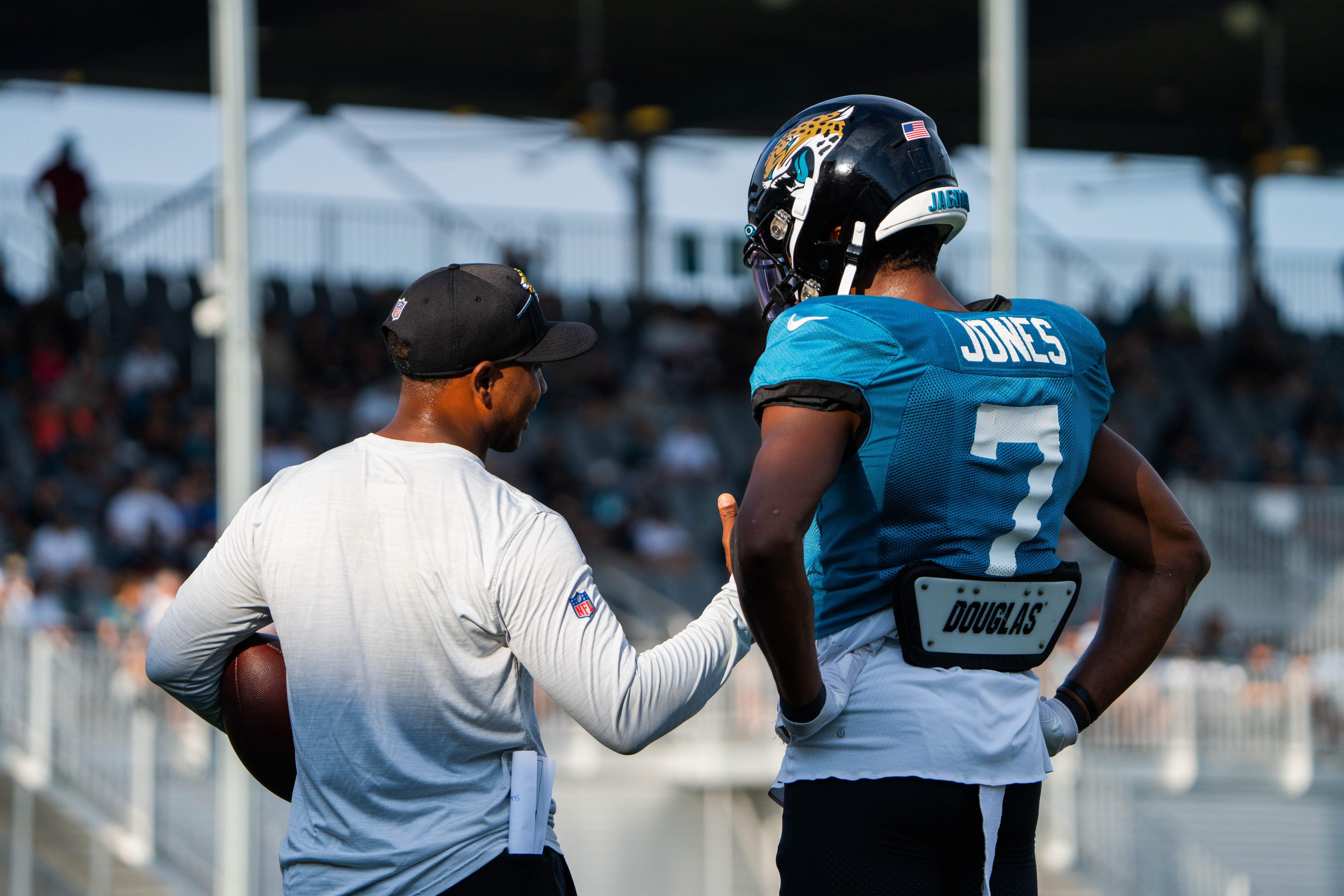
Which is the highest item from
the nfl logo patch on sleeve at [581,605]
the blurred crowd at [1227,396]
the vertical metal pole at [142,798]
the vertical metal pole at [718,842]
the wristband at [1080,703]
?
the nfl logo patch on sleeve at [581,605]

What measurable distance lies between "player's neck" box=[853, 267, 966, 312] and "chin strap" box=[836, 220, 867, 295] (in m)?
0.03

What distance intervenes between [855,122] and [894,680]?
2.87ft

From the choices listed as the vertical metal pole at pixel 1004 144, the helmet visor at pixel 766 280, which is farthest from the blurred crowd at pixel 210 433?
the helmet visor at pixel 766 280

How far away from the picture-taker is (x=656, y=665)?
→ 2.59 metres

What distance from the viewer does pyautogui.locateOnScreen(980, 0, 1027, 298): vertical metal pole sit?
31.7ft

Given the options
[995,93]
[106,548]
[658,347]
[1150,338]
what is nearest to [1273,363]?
[1150,338]

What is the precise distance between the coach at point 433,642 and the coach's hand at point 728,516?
1 centimetres

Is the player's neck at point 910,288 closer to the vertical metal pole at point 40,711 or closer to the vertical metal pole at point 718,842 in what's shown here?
the vertical metal pole at point 40,711

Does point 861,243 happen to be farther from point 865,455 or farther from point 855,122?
point 865,455

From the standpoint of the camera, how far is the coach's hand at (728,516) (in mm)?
2535

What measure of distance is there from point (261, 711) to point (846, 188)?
51.4 inches

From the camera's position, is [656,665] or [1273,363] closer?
[656,665]

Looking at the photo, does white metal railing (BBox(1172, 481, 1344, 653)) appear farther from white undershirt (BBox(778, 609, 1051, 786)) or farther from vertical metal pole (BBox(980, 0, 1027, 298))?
white undershirt (BBox(778, 609, 1051, 786))

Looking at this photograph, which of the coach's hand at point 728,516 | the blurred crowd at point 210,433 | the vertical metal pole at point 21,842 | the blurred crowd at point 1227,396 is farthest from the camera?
the blurred crowd at point 1227,396
